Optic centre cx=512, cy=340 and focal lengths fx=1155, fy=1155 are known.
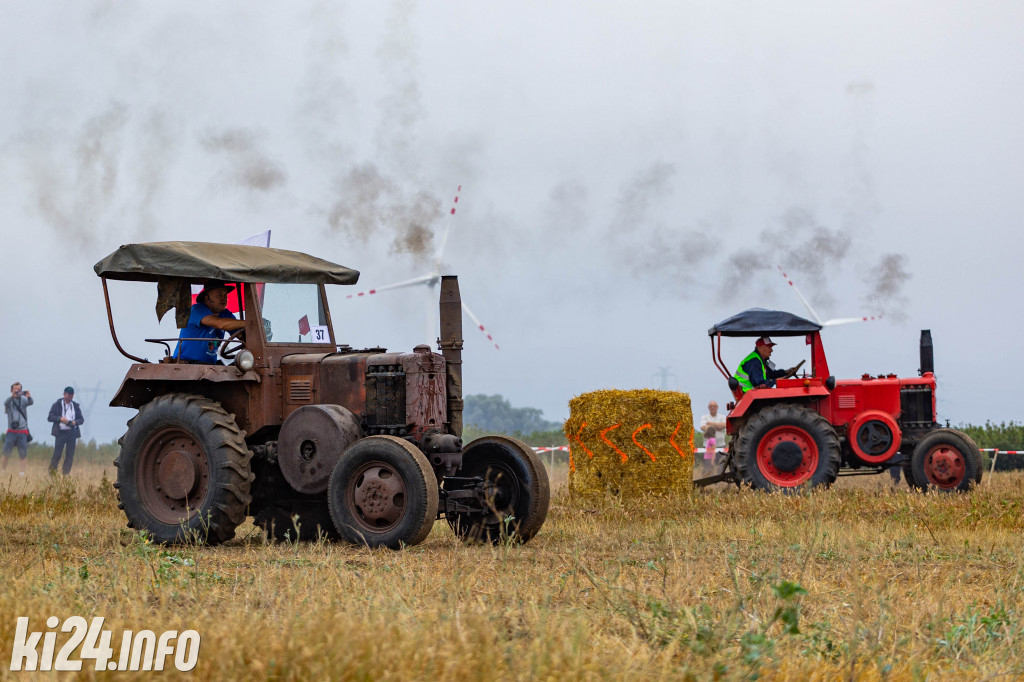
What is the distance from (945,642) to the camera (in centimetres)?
549

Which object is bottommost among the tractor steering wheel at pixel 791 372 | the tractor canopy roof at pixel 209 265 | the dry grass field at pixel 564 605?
the dry grass field at pixel 564 605

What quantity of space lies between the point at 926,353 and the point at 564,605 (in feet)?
40.1

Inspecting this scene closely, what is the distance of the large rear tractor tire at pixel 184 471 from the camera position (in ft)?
29.9

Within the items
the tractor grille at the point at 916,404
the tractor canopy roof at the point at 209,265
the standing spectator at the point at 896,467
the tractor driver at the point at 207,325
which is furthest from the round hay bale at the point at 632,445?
the tractor driver at the point at 207,325

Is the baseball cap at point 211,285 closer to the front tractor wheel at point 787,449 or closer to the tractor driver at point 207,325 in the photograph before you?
the tractor driver at point 207,325

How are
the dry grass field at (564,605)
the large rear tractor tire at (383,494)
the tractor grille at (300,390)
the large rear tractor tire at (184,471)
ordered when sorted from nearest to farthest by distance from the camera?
the dry grass field at (564,605)
the large rear tractor tire at (383,494)
the large rear tractor tire at (184,471)
the tractor grille at (300,390)

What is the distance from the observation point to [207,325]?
9.76m

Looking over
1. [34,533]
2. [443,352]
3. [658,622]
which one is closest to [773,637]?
[658,622]

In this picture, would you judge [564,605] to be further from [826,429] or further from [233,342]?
[826,429]

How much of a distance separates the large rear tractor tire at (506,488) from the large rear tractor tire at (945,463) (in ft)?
24.2

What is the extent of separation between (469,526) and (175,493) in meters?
2.45

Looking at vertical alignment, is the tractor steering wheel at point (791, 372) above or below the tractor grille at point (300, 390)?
above

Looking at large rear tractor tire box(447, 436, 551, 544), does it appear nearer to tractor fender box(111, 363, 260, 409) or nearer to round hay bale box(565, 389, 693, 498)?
tractor fender box(111, 363, 260, 409)

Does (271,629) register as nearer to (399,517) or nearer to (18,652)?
(18,652)
